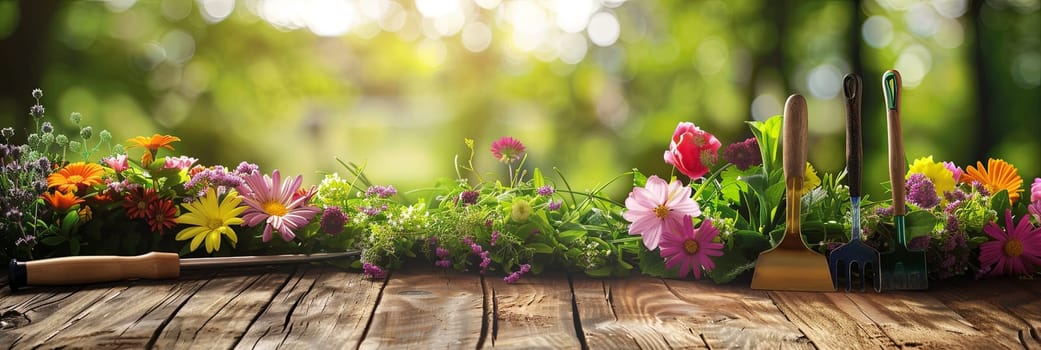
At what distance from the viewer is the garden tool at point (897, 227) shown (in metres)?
1.52

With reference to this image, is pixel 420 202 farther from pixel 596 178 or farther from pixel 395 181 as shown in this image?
pixel 596 178

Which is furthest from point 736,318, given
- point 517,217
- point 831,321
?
point 517,217

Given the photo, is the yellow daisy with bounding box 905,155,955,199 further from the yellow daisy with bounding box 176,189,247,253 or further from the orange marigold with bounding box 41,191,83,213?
the orange marigold with bounding box 41,191,83,213

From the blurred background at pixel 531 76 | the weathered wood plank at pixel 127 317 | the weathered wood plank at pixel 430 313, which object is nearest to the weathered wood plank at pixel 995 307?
the weathered wood plank at pixel 430 313

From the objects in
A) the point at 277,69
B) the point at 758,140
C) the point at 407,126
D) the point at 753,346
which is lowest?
the point at 753,346

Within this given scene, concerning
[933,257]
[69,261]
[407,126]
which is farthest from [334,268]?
[407,126]

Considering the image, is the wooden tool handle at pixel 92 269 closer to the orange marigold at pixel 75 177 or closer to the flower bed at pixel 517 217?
the flower bed at pixel 517 217

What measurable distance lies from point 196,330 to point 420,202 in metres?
0.67

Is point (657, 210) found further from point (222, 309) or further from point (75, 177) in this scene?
point (75, 177)

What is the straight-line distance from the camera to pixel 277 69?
155 inches

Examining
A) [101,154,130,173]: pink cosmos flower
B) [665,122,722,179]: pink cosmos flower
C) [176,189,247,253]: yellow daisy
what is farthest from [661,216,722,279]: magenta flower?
[101,154,130,173]: pink cosmos flower

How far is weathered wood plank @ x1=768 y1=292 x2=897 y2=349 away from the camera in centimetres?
118

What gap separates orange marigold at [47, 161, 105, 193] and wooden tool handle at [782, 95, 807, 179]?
51.5 inches

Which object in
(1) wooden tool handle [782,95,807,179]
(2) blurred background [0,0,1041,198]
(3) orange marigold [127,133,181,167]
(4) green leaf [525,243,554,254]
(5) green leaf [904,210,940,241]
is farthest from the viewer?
(2) blurred background [0,0,1041,198]
